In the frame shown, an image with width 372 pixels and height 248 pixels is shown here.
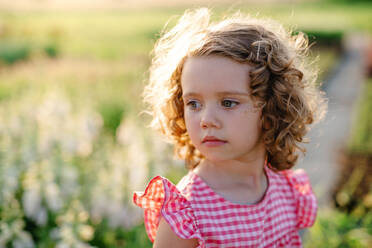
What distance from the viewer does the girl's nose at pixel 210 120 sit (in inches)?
55.1

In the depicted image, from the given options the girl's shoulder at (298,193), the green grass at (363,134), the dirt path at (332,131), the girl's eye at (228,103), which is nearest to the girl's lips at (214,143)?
the girl's eye at (228,103)

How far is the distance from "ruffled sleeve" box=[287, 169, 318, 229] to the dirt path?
165 mm

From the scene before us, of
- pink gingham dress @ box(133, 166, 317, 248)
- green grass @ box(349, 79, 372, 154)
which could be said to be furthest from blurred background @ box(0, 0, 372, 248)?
pink gingham dress @ box(133, 166, 317, 248)

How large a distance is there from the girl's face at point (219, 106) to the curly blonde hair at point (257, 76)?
0.12ft

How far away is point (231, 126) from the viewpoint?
143 cm

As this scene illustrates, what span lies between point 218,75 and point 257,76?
0.15 m

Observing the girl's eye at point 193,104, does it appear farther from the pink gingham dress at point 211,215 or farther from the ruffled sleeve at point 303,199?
the ruffled sleeve at point 303,199

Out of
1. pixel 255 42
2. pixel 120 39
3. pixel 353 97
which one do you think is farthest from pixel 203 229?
pixel 120 39

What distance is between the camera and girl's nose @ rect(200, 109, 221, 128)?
4.59 ft

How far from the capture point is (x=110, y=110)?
5.34 meters

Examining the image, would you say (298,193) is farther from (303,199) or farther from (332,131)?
(332,131)

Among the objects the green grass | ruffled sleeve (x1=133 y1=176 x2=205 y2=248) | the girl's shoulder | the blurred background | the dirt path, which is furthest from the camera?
the green grass

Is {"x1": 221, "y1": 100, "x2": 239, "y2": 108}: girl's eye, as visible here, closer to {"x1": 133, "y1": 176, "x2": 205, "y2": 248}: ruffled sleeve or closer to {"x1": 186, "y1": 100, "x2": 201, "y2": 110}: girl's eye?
{"x1": 186, "y1": 100, "x2": 201, "y2": 110}: girl's eye

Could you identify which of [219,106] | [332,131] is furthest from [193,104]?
[332,131]
